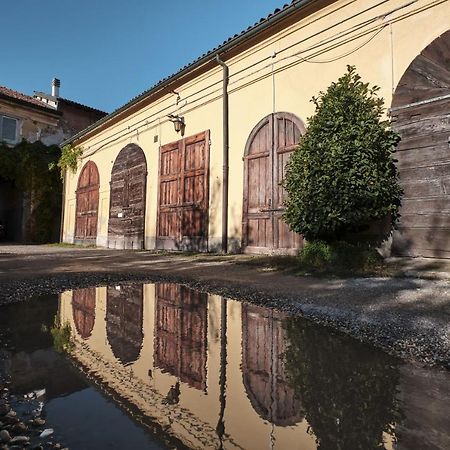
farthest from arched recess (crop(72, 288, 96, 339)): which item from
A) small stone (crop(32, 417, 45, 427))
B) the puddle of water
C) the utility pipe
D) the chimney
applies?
the chimney

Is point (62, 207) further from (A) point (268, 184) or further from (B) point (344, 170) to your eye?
(B) point (344, 170)

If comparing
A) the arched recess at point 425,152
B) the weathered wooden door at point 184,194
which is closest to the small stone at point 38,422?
the arched recess at point 425,152

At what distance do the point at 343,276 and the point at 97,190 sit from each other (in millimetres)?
11532

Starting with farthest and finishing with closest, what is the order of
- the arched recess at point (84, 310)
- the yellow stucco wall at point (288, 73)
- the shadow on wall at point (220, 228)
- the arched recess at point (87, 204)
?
the arched recess at point (87, 204)
the shadow on wall at point (220, 228)
the yellow stucco wall at point (288, 73)
the arched recess at point (84, 310)

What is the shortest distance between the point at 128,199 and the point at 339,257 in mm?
8415

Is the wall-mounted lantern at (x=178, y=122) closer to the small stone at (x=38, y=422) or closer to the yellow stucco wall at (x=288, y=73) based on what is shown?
the yellow stucco wall at (x=288, y=73)

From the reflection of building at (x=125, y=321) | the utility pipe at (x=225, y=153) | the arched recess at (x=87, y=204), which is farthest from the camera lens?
the arched recess at (x=87, y=204)

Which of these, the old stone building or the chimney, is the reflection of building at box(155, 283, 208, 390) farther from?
the chimney

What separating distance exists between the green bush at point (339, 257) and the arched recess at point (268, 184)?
1214 millimetres

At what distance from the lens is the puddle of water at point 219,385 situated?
46.2 inches

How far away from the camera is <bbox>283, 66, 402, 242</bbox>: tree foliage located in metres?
4.82

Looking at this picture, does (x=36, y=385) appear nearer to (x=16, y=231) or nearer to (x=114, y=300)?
(x=114, y=300)

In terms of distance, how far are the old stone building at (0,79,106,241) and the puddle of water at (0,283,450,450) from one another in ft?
53.1

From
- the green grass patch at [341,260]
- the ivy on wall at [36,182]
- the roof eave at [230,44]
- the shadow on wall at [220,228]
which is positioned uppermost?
the roof eave at [230,44]
